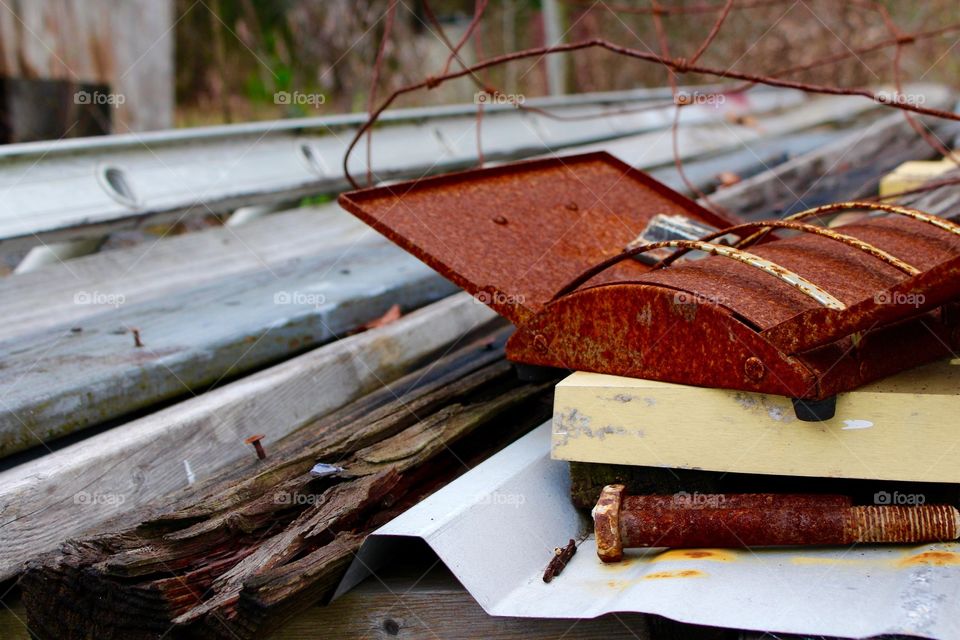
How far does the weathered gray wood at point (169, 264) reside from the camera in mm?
2633

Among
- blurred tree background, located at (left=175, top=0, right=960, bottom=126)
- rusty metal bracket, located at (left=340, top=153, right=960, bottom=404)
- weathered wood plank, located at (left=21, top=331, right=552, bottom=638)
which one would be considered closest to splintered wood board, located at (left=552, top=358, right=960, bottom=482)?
rusty metal bracket, located at (left=340, top=153, right=960, bottom=404)

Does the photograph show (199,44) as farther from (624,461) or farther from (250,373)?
(624,461)

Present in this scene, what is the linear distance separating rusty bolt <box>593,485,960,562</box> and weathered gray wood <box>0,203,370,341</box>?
153 cm

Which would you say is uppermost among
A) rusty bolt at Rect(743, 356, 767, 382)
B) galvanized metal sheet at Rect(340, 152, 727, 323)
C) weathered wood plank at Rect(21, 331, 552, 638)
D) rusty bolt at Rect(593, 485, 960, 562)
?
galvanized metal sheet at Rect(340, 152, 727, 323)

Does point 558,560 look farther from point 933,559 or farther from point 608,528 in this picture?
point 933,559

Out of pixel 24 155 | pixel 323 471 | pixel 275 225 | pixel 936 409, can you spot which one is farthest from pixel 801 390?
pixel 275 225

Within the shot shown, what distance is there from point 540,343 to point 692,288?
1.20 ft

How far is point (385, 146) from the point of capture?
4.25 meters

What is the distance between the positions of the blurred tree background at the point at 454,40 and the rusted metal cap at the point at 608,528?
462cm

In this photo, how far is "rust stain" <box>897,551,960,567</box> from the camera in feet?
4.89

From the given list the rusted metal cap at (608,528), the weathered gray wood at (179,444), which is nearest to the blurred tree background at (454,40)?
the weathered gray wood at (179,444)

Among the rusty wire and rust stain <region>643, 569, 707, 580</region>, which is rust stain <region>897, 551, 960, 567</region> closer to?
rust stain <region>643, 569, 707, 580</region>

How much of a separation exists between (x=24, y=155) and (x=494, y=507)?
1.86m

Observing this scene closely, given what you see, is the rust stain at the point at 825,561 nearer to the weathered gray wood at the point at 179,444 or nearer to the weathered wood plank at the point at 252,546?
the weathered wood plank at the point at 252,546
